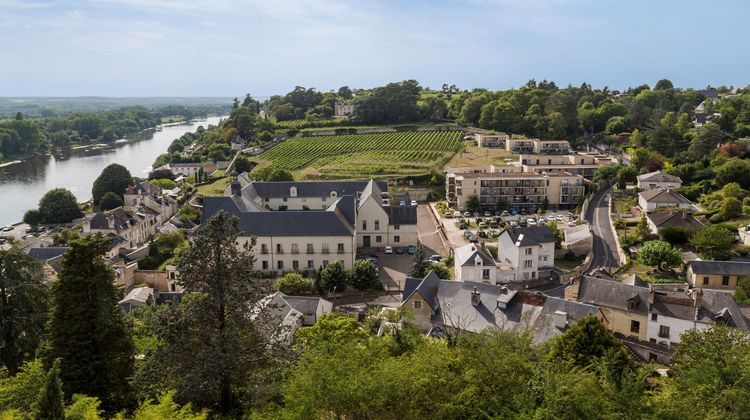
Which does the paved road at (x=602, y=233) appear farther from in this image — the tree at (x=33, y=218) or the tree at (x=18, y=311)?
the tree at (x=33, y=218)

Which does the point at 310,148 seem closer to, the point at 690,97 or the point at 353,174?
the point at 353,174

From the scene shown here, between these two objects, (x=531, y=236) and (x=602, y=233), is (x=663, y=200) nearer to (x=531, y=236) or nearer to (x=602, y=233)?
(x=602, y=233)

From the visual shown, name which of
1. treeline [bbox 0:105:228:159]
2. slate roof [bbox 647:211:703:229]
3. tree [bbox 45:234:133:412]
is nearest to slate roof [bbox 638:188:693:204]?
slate roof [bbox 647:211:703:229]

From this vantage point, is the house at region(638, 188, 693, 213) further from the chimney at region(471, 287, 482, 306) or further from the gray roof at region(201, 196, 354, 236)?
the chimney at region(471, 287, 482, 306)

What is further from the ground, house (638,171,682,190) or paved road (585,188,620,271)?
house (638,171,682,190)

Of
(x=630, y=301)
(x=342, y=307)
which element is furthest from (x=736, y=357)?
(x=342, y=307)

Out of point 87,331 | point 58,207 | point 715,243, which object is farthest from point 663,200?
point 58,207

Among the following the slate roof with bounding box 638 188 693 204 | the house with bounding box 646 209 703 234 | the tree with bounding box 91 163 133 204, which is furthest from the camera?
the tree with bounding box 91 163 133 204
